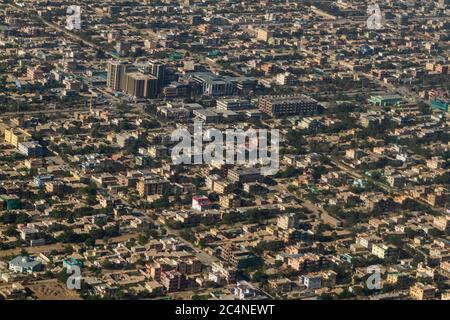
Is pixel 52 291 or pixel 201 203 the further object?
pixel 201 203

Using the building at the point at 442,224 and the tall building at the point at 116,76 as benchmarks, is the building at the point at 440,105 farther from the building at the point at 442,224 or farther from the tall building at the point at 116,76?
the building at the point at 442,224

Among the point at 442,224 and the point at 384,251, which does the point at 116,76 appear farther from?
the point at 384,251

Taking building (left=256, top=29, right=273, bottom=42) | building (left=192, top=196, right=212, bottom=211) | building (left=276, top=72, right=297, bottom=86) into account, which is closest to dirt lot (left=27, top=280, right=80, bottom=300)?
building (left=192, top=196, right=212, bottom=211)

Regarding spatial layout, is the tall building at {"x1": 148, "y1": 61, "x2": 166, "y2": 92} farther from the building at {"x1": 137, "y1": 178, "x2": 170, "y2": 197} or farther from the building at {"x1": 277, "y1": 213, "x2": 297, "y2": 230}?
the building at {"x1": 277, "y1": 213, "x2": 297, "y2": 230}

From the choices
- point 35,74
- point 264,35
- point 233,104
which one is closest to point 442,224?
point 233,104

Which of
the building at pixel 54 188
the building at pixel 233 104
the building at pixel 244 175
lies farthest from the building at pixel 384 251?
the building at pixel 233 104

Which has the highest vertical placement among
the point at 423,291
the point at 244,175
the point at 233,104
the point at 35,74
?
the point at 423,291

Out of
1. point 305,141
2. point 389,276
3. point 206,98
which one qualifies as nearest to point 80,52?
point 206,98
